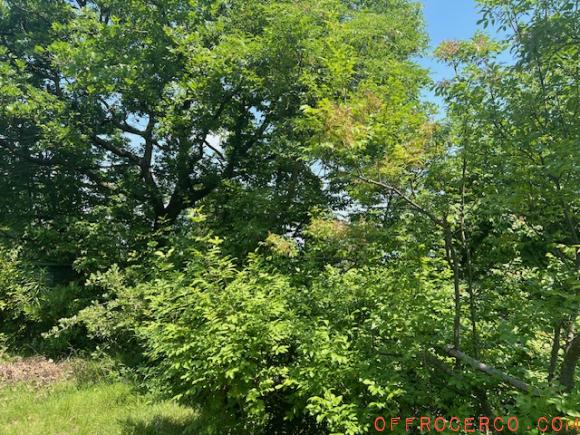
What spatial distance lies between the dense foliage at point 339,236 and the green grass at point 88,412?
60cm

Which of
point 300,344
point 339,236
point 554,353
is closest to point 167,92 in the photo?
point 339,236

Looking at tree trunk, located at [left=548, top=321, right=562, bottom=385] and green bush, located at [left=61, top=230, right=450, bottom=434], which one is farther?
green bush, located at [left=61, top=230, right=450, bottom=434]

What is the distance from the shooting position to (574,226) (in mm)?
2826

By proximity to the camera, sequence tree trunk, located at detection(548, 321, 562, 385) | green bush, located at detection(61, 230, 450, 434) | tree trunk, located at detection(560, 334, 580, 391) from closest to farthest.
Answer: tree trunk, located at detection(560, 334, 580, 391) < tree trunk, located at detection(548, 321, 562, 385) < green bush, located at detection(61, 230, 450, 434)

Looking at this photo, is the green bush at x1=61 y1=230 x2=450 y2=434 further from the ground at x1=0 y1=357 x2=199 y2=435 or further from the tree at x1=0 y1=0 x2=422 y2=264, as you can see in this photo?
the tree at x1=0 y1=0 x2=422 y2=264

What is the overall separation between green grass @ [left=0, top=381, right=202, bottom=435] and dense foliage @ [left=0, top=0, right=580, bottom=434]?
1.97ft

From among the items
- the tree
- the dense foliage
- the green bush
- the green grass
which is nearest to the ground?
the green grass

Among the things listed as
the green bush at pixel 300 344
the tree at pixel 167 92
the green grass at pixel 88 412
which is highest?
the tree at pixel 167 92

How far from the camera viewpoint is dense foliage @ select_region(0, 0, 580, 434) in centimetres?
275

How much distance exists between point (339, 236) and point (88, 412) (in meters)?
3.61

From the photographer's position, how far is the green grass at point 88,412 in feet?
14.4

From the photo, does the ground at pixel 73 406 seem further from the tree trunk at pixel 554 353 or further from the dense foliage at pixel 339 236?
the tree trunk at pixel 554 353

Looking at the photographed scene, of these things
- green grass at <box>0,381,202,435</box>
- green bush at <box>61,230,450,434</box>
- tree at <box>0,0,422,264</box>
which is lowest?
green grass at <box>0,381,202,435</box>

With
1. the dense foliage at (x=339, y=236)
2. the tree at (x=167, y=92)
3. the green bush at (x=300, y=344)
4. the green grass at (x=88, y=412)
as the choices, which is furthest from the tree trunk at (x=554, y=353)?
the tree at (x=167, y=92)
